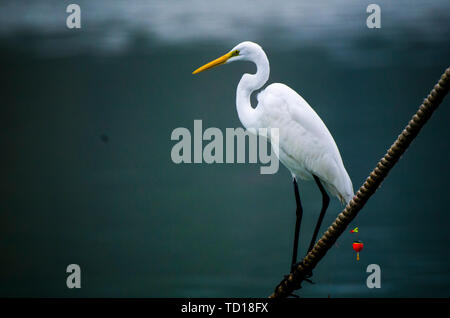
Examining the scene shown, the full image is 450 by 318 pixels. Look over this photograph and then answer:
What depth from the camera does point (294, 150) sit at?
2.80 metres

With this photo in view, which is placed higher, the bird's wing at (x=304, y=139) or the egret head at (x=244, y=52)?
A: the egret head at (x=244, y=52)

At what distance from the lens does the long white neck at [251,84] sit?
2799 millimetres

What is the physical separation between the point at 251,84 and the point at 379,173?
1.04 meters

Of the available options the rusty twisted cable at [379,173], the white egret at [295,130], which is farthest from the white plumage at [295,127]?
the rusty twisted cable at [379,173]

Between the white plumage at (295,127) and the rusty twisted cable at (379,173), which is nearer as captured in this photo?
the rusty twisted cable at (379,173)

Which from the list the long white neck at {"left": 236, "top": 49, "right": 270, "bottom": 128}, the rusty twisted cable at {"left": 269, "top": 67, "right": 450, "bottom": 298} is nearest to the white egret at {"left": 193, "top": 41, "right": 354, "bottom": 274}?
the long white neck at {"left": 236, "top": 49, "right": 270, "bottom": 128}

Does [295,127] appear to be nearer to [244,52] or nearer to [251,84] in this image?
[251,84]

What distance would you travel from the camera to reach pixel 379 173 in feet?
6.55

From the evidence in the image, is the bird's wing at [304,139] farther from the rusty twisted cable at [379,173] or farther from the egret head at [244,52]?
the rusty twisted cable at [379,173]

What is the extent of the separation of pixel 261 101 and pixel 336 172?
0.54 m

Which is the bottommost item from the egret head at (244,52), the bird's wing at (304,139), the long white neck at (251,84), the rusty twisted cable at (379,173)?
the rusty twisted cable at (379,173)
